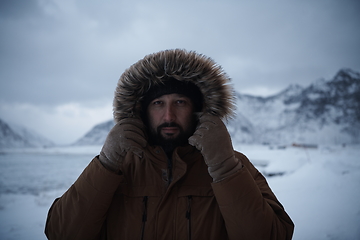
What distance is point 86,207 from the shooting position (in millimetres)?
1178

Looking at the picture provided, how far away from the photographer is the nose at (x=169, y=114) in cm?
157

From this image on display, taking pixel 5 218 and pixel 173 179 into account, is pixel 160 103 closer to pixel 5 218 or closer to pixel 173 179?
pixel 173 179

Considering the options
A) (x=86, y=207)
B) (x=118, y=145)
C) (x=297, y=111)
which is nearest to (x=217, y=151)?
(x=118, y=145)

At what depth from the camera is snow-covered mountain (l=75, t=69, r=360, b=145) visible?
4497cm

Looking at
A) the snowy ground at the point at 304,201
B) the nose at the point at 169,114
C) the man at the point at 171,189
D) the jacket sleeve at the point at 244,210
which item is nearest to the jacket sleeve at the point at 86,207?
the man at the point at 171,189

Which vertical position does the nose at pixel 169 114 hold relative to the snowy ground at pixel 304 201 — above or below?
above

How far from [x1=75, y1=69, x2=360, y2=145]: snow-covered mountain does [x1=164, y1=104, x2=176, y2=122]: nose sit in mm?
42800

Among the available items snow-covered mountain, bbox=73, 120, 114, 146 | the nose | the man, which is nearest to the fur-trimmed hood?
the man

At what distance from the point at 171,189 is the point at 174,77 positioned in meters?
1.00

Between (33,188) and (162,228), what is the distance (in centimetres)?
634

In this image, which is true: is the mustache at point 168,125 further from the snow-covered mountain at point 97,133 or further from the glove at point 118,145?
the snow-covered mountain at point 97,133

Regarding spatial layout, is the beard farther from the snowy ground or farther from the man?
the snowy ground

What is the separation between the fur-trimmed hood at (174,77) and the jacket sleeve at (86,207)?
2.11 ft

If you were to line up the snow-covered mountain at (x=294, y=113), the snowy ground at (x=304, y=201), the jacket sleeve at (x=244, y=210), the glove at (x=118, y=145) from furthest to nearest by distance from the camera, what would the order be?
the snow-covered mountain at (x=294, y=113)
the snowy ground at (x=304, y=201)
the glove at (x=118, y=145)
the jacket sleeve at (x=244, y=210)
